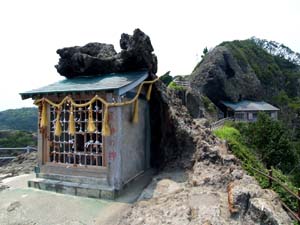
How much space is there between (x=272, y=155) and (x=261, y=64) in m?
44.2

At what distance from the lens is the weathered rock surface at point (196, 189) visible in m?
6.04

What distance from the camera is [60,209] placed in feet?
24.5

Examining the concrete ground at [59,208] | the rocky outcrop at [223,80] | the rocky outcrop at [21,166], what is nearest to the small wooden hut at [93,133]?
the concrete ground at [59,208]

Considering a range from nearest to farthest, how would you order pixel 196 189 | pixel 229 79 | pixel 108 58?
1. pixel 196 189
2. pixel 108 58
3. pixel 229 79

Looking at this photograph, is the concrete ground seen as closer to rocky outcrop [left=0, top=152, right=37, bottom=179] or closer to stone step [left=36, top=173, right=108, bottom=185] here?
stone step [left=36, top=173, right=108, bottom=185]

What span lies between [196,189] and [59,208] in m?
3.54

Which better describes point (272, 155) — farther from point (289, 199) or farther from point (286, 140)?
point (289, 199)

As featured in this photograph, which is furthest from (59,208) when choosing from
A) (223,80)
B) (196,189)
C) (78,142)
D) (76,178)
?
(223,80)

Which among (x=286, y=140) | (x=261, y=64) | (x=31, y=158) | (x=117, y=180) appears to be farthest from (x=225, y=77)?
(x=117, y=180)

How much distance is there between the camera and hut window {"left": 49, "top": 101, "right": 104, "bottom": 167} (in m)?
8.70

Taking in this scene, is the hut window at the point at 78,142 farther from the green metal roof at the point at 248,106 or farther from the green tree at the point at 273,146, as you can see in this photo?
the green metal roof at the point at 248,106

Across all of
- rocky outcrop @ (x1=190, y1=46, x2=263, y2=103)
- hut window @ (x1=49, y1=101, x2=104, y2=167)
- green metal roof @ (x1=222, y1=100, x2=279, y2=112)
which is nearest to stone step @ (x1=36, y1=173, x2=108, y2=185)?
hut window @ (x1=49, y1=101, x2=104, y2=167)

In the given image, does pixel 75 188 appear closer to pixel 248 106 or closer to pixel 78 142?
pixel 78 142

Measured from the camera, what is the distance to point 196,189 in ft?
24.6
